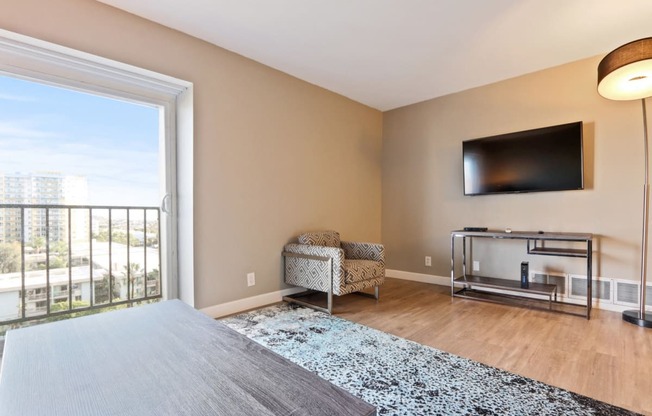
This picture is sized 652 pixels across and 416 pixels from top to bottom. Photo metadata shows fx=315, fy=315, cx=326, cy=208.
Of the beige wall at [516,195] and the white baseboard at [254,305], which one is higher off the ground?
the beige wall at [516,195]

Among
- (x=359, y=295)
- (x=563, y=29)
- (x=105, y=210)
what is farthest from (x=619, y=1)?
(x=105, y=210)

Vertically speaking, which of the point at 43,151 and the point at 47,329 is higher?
the point at 43,151

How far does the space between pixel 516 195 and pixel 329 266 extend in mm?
2280

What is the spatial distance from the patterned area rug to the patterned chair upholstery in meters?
0.44

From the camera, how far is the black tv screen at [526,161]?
3.03m

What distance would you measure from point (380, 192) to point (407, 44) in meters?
2.28

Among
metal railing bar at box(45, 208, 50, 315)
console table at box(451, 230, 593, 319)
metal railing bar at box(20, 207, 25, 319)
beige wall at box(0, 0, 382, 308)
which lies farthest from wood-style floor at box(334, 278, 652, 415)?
metal railing bar at box(20, 207, 25, 319)

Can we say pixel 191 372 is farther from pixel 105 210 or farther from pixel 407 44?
pixel 407 44

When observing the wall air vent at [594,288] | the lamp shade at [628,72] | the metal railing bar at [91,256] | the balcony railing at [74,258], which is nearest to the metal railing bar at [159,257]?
the balcony railing at [74,258]

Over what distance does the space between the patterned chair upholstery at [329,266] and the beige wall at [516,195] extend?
45.5 inches

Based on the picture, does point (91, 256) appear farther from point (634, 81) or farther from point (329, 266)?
point (634, 81)

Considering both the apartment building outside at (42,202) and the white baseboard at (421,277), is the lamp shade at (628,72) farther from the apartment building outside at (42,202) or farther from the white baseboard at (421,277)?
the apartment building outside at (42,202)

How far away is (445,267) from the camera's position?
4020 millimetres

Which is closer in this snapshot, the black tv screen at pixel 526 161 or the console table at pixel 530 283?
the console table at pixel 530 283
